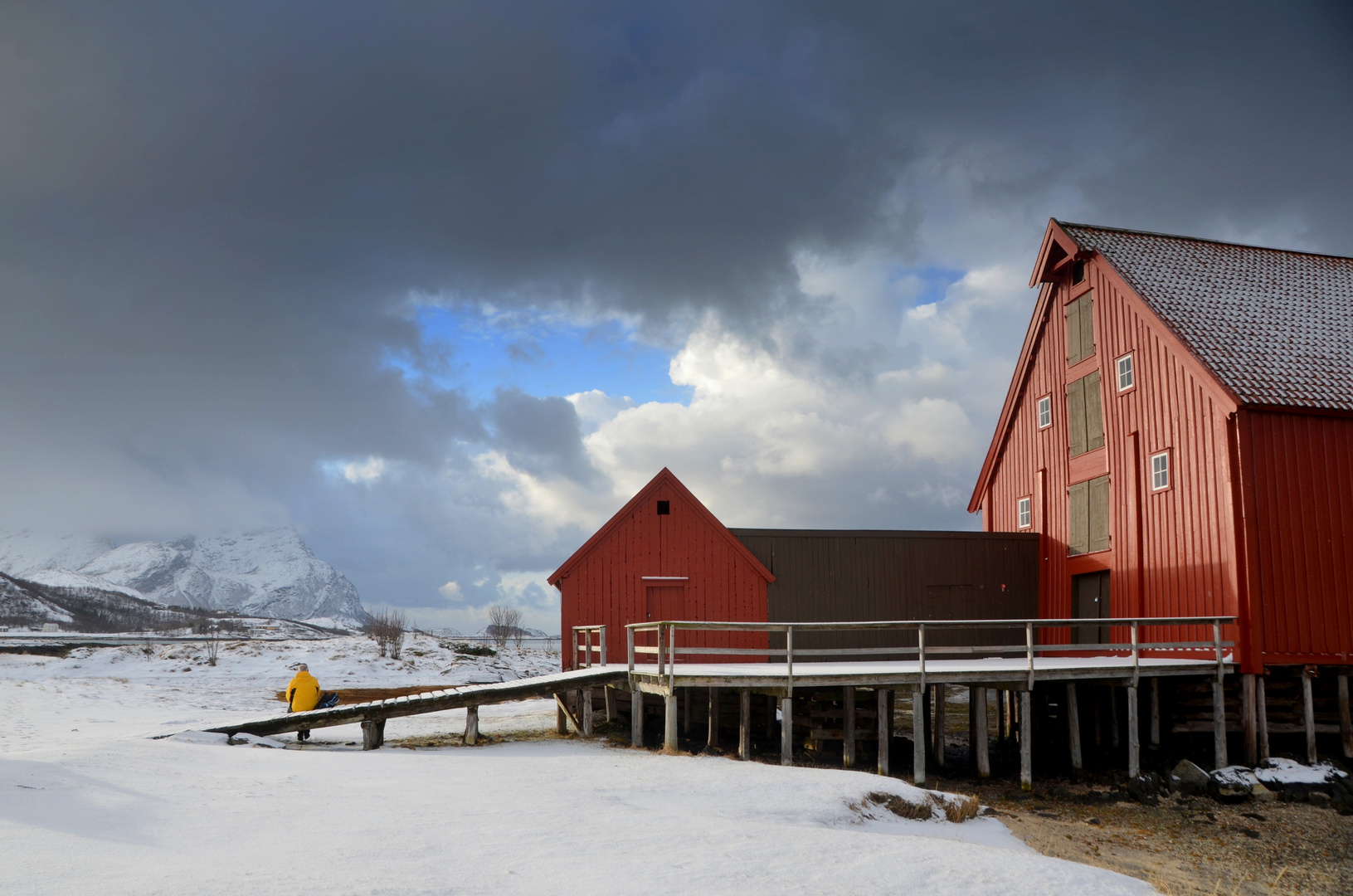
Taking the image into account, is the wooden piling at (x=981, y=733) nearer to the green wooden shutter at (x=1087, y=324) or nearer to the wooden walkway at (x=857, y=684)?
the wooden walkway at (x=857, y=684)

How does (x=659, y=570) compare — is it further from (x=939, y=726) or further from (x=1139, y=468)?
(x=1139, y=468)

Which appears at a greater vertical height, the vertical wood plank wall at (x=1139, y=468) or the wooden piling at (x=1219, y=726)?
the vertical wood plank wall at (x=1139, y=468)

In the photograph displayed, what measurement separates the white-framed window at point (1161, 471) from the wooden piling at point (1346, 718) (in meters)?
4.72

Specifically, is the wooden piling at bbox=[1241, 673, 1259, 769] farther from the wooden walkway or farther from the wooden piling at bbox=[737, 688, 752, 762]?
the wooden piling at bbox=[737, 688, 752, 762]

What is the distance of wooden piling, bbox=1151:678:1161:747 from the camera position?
60.4 feet

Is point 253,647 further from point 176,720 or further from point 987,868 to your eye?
point 987,868

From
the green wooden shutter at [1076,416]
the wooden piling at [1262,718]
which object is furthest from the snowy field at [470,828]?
the green wooden shutter at [1076,416]

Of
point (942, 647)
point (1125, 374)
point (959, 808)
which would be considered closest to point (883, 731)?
point (942, 647)

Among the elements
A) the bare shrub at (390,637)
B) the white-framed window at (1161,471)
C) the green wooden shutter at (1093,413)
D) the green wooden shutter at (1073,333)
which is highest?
the green wooden shutter at (1073,333)

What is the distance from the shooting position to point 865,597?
73.4ft

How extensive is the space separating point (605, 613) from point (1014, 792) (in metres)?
9.34

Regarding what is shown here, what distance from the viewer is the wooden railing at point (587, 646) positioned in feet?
65.4

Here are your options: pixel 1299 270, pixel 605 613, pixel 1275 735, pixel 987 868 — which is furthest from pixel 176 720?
pixel 1299 270

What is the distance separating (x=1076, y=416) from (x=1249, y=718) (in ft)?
26.2
